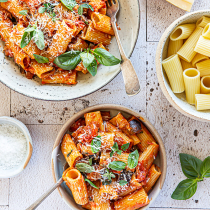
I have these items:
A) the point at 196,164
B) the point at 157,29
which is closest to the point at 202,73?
the point at 157,29

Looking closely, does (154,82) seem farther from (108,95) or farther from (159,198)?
(159,198)

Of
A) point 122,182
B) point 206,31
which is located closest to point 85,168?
point 122,182

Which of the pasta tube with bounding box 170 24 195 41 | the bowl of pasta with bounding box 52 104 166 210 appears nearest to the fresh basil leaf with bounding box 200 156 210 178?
the bowl of pasta with bounding box 52 104 166 210

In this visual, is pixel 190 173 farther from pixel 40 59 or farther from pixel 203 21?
pixel 40 59

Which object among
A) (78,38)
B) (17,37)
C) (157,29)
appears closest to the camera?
(17,37)

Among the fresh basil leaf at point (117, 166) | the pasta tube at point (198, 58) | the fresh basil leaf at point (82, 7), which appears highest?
the fresh basil leaf at point (82, 7)

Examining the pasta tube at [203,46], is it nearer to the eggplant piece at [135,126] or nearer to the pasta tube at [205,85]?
the pasta tube at [205,85]

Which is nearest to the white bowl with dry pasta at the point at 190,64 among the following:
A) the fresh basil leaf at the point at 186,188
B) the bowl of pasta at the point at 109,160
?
the bowl of pasta at the point at 109,160
